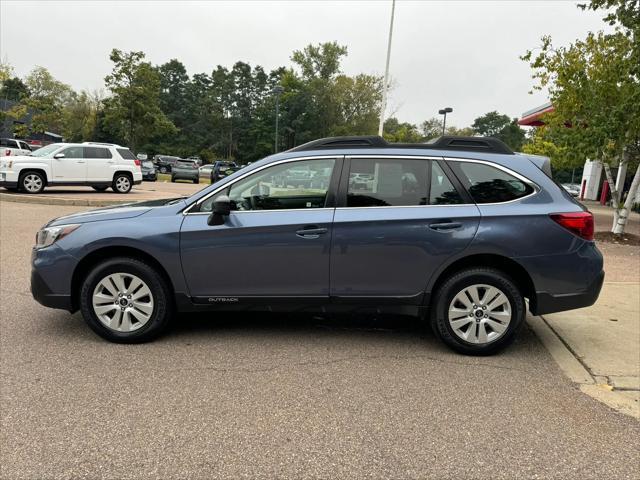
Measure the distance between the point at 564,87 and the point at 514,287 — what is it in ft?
34.6

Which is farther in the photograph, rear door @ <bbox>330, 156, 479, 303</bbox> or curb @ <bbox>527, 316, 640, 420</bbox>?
rear door @ <bbox>330, 156, 479, 303</bbox>

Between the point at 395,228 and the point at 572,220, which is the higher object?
the point at 572,220

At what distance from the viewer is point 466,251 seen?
4035 millimetres

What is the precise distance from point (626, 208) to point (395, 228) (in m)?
10.8

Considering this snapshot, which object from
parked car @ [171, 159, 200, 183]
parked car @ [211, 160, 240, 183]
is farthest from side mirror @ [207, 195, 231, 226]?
parked car @ [171, 159, 200, 183]

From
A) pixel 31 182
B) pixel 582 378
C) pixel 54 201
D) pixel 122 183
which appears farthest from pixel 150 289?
pixel 122 183

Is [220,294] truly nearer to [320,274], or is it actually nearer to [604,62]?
[320,274]

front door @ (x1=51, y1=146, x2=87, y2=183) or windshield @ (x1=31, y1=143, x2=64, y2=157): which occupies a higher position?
windshield @ (x1=31, y1=143, x2=64, y2=157)

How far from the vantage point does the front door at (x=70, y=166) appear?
16016 mm

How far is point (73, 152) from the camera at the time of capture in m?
16.3

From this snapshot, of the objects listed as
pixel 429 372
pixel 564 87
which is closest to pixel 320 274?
pixel 429 372

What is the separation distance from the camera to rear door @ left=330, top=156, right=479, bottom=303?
4039 mm

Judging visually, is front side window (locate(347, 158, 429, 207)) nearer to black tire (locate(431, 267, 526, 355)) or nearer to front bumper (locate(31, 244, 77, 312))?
black tire (locate(431, 267, 526, 355))

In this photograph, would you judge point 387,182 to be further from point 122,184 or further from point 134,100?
point 134,100
